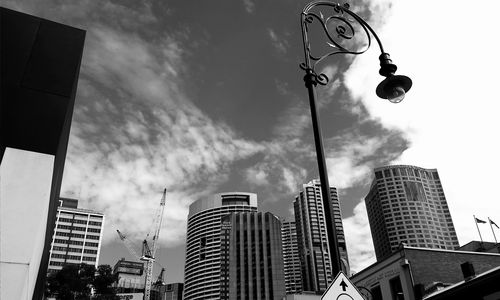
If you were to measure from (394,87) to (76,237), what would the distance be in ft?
649

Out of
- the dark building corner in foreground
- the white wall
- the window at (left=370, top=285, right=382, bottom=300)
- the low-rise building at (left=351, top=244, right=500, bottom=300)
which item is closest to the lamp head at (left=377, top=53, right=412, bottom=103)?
the dark building corner in foreground

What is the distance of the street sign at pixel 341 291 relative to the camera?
17.5ft

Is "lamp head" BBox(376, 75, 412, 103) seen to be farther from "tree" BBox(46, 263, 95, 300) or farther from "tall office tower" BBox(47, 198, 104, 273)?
"tall office tower" BBox(47, 198, 104, 273)

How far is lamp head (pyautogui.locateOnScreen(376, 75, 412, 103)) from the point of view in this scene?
8.34 m

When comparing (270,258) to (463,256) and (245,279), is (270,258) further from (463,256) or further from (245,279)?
(463,256)

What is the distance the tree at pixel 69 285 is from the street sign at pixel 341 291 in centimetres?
4617

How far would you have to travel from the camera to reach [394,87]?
27.7ft

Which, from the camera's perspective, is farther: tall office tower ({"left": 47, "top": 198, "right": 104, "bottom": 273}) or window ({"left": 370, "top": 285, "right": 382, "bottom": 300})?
tall office tower ({"left": 47, "top": 198, "right": 104, "bottom": 273})

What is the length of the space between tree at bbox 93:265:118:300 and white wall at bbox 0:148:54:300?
141ft

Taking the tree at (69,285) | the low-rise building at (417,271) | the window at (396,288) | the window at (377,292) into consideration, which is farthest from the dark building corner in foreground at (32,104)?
the tree at (69,285)

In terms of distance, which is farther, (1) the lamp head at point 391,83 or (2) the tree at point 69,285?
(2) the tree at point 69,285

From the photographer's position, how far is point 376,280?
111 ft

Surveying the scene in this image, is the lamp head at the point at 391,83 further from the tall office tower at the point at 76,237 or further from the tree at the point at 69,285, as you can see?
the tall office tower at the point at 76,237

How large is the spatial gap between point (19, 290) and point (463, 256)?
35.2m
